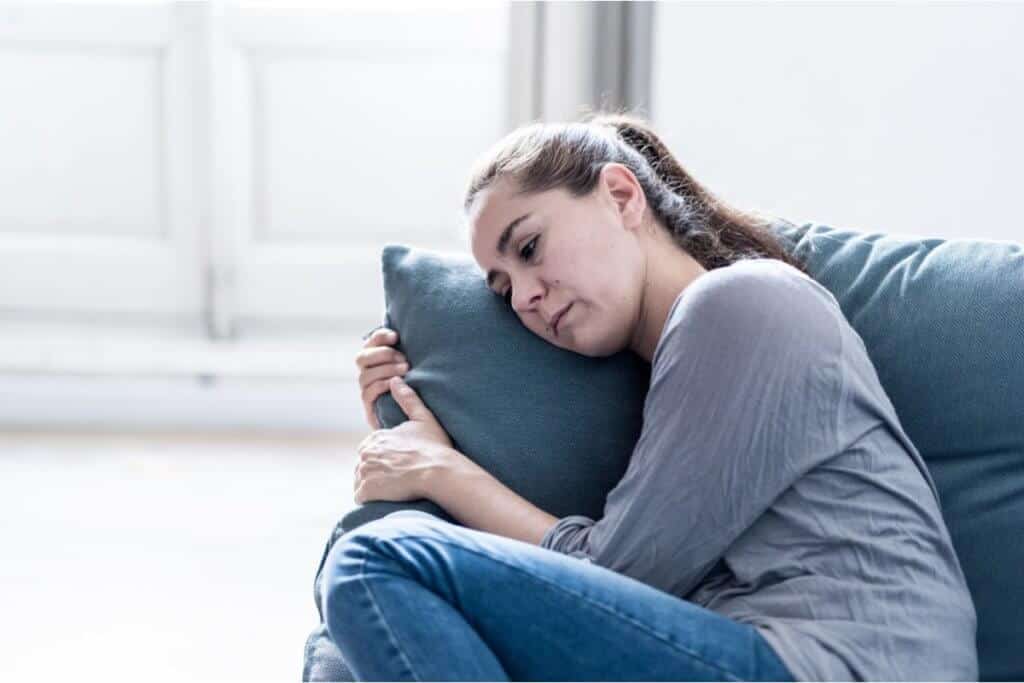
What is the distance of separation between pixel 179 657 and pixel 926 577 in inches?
55.2

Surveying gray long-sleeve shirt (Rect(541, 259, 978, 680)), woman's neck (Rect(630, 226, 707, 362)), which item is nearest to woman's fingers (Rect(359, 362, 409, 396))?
woman's neck (Rect(630, 226, 707, 362))

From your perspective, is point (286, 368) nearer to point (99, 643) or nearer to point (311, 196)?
point (311, 196)

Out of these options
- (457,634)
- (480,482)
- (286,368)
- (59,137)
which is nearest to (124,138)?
(59,137)

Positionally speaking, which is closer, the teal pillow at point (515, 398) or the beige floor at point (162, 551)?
the teal pillow at point (515, 398)

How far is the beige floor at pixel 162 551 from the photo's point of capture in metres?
2.25

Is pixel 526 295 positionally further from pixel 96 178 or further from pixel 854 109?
pixel 96 178

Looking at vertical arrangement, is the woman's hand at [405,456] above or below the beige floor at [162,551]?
above

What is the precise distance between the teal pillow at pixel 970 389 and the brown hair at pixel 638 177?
0.45ft

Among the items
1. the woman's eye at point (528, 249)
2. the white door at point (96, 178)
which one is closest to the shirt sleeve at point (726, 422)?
the woman's eye at point (528, 249)

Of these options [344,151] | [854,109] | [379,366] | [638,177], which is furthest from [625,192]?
[344,151]

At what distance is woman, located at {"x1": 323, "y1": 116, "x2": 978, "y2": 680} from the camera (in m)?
1.21

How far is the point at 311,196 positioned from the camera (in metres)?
3.84

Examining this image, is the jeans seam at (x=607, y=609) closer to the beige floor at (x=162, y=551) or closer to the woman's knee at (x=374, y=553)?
the woman's knee at (x=374, y=553)

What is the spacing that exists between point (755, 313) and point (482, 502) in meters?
0.39
